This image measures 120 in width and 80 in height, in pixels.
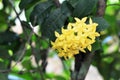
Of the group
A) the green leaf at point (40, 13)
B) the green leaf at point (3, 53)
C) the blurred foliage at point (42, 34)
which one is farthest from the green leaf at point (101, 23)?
the green leaf at point (3, 53)

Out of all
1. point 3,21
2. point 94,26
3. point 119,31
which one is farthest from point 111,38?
point 94,26

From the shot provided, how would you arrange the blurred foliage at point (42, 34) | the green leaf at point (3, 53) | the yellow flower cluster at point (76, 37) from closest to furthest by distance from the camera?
1. the yellow flower cluster at point (76, 37)
2. the blurred foliage at point (42, 34)
3. the green leaf at point (3, 53)

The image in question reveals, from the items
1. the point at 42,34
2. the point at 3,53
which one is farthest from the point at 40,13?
the point at 3,53

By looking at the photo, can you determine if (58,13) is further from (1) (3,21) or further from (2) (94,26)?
(1) (3,21)

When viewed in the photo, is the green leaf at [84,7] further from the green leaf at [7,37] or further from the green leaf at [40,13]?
the green leaf at [7,37]

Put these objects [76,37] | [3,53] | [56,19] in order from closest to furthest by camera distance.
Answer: [76,37] < [56,19] < [3,53]

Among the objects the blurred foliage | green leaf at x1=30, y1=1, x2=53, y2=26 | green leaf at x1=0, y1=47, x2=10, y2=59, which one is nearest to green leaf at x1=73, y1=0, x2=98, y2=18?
the blurred foliage

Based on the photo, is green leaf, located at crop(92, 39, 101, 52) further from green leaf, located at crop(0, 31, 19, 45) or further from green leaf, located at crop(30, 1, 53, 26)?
green leaf, located at crop(0, 31, 19, 45)

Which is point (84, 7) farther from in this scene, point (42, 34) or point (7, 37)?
point (7, 37)
